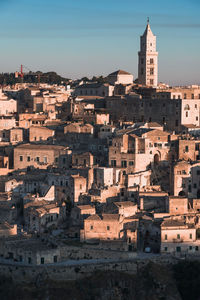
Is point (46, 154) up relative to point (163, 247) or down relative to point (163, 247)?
up

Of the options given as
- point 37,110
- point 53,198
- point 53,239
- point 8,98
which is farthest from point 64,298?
point 8,98

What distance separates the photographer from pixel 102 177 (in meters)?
35.6

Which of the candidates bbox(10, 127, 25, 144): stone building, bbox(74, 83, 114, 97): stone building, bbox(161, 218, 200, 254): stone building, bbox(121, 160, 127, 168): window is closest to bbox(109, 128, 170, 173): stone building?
bbox(121, 160, 127, 168): window

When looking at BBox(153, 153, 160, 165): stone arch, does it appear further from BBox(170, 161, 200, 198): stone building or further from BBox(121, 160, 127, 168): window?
BBox(170, 161, 200, 198): stone building

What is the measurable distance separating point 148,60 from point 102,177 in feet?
72.7

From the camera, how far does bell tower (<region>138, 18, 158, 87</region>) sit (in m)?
55.0

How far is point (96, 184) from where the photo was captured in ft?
117

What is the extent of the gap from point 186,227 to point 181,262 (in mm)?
1737

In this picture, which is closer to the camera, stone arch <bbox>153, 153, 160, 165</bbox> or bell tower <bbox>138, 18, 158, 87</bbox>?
stone arch <bbox>153, 153, 160, 165</bbox>

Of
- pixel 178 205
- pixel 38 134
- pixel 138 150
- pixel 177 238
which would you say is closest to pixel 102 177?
pixel 138 150

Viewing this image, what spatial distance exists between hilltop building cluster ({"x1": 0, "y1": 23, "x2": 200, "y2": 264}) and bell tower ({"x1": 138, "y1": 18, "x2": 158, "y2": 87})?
18.6 feet

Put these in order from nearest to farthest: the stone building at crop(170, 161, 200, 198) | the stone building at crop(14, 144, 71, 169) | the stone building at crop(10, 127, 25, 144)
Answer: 1. the stone building at crop(170, 161, 200, 198)
2. the stone building at crop(14, 144, 71, 169)
3. the stone building at crop(10, 127, 25, 144)

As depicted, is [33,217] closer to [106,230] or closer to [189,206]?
[106,230]

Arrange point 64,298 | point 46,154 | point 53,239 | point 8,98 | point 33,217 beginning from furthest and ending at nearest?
point 8,98 → point 46,154 → point 33,217 → point 53,239 → point 64,298
